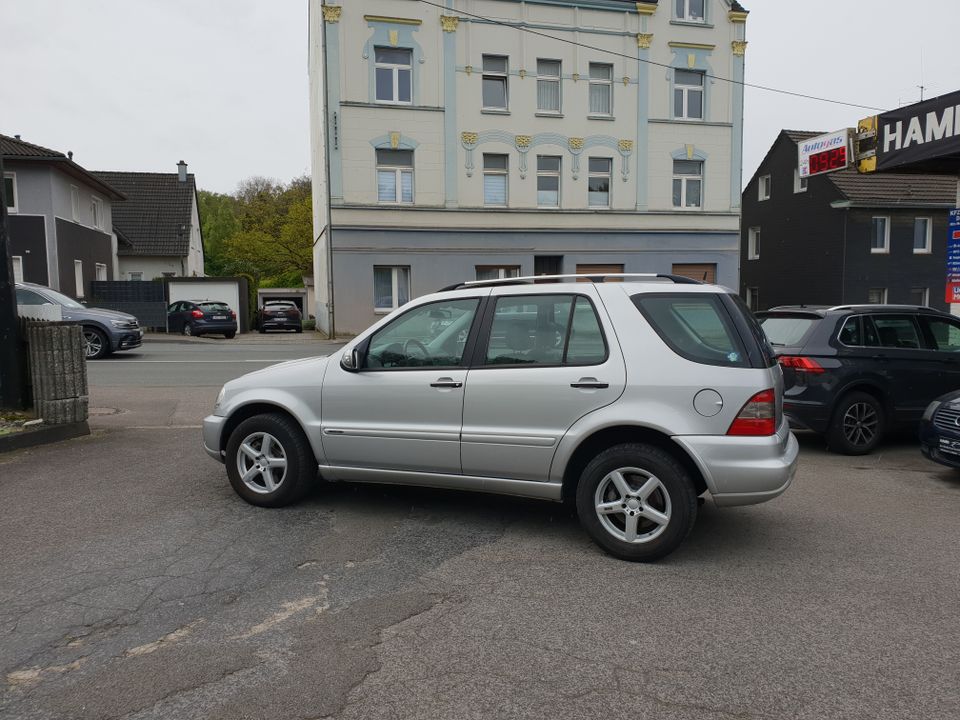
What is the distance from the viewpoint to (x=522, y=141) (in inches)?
1125

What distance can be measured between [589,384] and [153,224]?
140ft

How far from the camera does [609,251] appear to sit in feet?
97.7

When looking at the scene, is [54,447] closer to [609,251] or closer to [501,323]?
[501,323]

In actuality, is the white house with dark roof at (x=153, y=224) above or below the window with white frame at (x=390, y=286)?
above

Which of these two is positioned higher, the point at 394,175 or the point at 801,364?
the point at 394,175

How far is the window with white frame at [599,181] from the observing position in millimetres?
29516

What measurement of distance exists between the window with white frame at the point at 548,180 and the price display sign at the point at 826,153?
14.3m

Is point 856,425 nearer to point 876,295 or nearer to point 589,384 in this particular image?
point 589,384

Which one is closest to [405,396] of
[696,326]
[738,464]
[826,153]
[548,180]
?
[696,326]

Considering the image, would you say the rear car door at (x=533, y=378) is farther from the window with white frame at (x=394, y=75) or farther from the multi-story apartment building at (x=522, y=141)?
the window with white frame at (x=394, y=75)

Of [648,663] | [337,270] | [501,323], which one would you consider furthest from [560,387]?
[337,270]

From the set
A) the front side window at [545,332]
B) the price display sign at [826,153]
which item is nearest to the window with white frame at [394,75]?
the price display sign at [826,153]

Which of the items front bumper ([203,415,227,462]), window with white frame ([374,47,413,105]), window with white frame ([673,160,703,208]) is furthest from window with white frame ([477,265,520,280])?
front bumper ([203,415,227,462])

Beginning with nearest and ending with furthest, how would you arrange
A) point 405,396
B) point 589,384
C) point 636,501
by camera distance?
1. point 636,501
2. point 589,384
3. point 405,396
